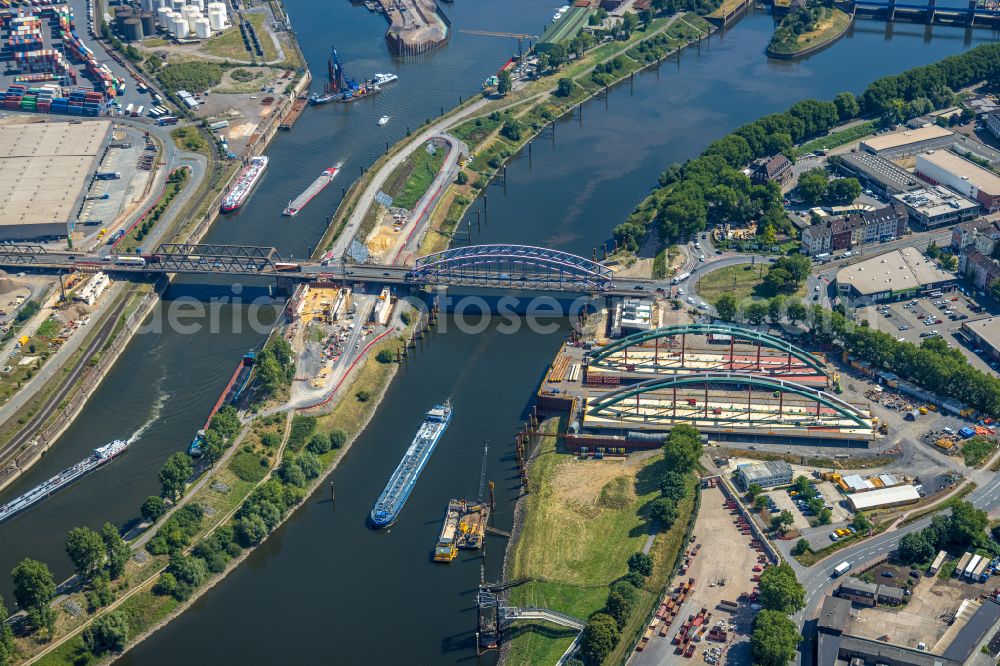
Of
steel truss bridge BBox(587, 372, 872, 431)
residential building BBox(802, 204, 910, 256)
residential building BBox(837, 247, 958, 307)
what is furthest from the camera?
residential building BBox(802, 204, 910, 256)

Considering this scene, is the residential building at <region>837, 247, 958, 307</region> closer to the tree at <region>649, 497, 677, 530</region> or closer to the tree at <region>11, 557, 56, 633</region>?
the tree at <region>649, 497, 677, 530</region>

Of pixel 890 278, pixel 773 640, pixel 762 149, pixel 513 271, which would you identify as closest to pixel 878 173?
pixel 762 149

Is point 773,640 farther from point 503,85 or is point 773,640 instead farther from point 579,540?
point 503,85

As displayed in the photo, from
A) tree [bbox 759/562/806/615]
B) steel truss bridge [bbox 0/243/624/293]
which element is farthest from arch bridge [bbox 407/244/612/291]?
tree [bbox 759/562/806/615]

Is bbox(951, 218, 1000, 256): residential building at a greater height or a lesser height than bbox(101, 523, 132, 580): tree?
greater

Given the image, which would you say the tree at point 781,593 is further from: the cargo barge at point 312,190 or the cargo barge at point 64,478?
the cargo barge at point 312,190

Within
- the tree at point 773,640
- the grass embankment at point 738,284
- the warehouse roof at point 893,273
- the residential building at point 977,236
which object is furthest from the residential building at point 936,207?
the tree at point 773,640

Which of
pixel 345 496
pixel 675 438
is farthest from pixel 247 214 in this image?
pixel 675 438
